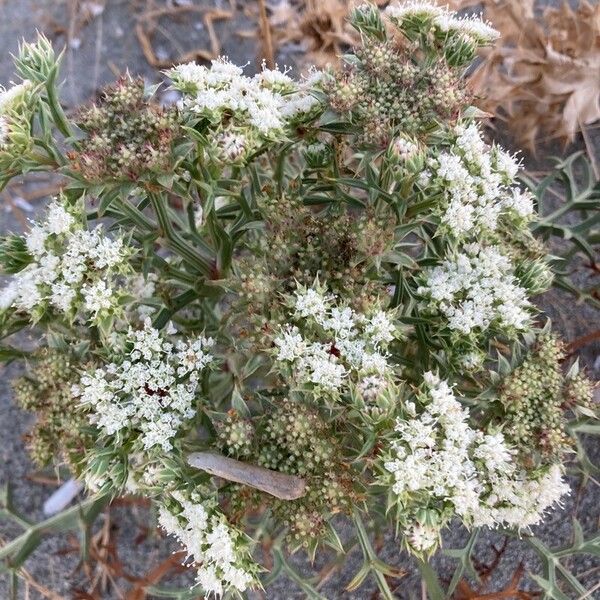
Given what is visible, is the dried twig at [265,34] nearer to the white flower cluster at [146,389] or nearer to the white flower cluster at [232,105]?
the white flower cluster at [232,105]

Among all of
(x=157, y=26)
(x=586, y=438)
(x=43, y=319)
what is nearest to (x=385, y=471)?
(x=43, y=319)

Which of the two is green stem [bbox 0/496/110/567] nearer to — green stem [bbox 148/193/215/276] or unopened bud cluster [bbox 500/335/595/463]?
green stem [bbox 148/193/215/276]

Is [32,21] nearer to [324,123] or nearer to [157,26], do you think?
[157,26]

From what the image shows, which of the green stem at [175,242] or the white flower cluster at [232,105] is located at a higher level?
the white flower cluster at [232,105]

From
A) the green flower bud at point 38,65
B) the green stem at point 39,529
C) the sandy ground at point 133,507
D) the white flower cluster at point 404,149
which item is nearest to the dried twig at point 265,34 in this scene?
the sandy ground at point 133,507

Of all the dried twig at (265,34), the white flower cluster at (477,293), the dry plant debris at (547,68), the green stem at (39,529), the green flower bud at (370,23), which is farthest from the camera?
the dried twig at (265,34)

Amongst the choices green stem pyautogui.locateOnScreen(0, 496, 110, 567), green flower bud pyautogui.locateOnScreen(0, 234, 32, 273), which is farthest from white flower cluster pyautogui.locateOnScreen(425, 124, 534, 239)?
green stem pyautogui.locateOnScreen(0, 496, 110, 567)
